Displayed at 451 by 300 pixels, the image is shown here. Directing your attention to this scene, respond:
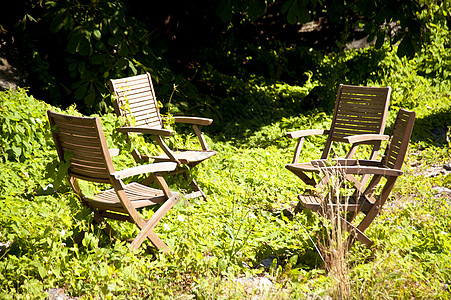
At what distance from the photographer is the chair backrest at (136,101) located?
448cm

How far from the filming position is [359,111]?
16.4ft

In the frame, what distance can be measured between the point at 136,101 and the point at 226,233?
1.84 meters

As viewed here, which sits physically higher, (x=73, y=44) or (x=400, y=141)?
(x=73, y=44)

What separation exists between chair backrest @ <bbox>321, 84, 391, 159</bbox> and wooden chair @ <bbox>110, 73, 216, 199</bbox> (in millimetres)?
1385

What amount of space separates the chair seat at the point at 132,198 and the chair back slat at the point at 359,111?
235 cm

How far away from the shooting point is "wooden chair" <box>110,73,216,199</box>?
14.2 ft

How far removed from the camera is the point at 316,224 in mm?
3930

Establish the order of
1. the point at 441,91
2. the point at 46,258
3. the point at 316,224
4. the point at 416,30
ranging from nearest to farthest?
the point at 46,258 < the point at 316,224 < the point at 416,30 < the point at 441,91

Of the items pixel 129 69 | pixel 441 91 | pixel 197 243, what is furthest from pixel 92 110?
pixel 441 91

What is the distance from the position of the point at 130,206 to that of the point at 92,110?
370 cm

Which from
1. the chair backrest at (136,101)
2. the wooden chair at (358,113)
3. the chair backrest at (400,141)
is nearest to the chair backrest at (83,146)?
the chair backrest at (136,101)

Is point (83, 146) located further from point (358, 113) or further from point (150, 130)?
point (358, 113)

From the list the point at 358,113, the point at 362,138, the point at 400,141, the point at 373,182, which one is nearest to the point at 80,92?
the point at 358,113

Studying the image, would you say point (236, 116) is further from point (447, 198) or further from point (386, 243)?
point (386, 243)
